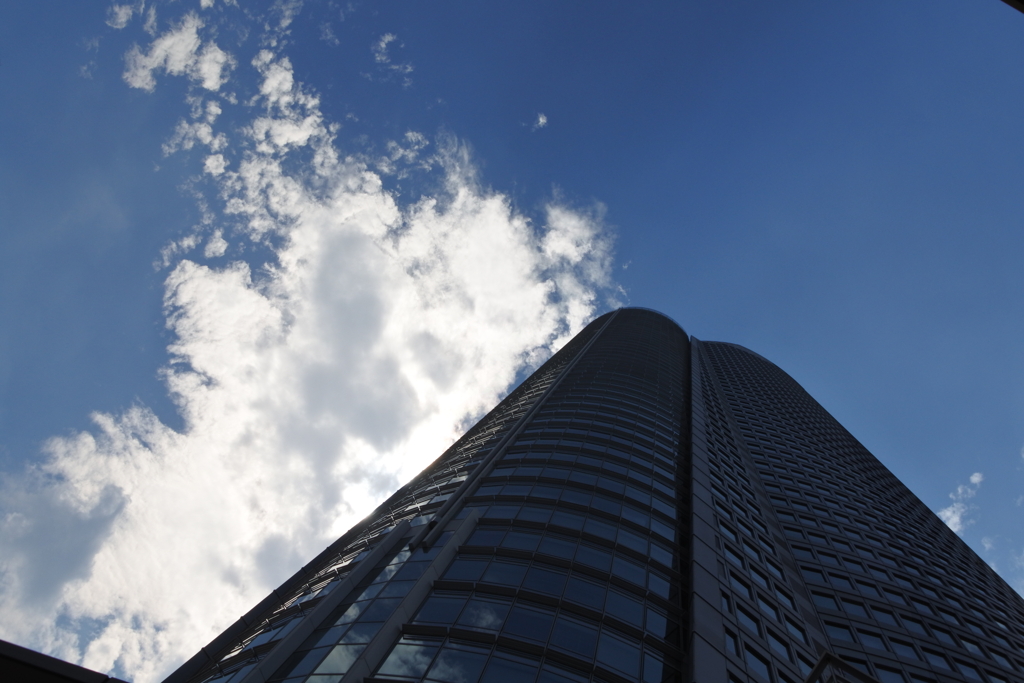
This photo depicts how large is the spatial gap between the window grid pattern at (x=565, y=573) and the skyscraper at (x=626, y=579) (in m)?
0.08

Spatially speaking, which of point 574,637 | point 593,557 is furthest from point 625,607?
point 574,637

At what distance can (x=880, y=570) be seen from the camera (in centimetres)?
3456

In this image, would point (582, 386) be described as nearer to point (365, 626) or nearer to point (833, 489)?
point (833, 489)

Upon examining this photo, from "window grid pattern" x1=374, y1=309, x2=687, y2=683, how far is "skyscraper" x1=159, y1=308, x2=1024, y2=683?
0.08 meters

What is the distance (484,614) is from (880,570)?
3071 centimetres

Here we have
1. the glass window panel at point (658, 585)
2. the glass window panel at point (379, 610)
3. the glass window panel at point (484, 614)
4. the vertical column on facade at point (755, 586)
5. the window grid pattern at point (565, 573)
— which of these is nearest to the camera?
the window grid pattern at point (565, 573)

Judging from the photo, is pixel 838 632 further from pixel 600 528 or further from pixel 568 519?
pixel 568 519

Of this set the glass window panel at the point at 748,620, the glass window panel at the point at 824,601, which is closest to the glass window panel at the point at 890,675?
the glass window panel at the point at 824,601

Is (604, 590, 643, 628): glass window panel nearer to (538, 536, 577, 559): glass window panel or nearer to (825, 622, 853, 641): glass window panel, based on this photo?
(538, 536, 577, 559): glass window panel

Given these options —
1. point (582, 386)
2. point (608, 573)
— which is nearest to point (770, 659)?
point (608, 573)

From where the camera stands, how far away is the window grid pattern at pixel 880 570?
90.7ft

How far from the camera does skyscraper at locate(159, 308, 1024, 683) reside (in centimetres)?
1619

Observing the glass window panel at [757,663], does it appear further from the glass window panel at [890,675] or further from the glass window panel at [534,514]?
the glass window panel at [890,675]

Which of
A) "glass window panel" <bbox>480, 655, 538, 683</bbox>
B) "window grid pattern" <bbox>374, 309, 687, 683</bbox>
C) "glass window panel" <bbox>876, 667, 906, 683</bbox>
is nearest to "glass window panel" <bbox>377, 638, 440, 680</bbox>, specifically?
"window grid pattern" <bbox>374, 309, 687, 683</bbox>
